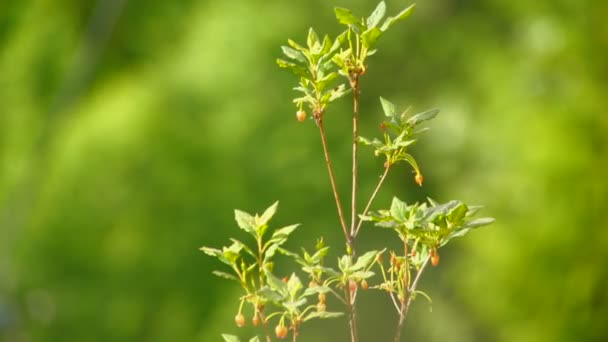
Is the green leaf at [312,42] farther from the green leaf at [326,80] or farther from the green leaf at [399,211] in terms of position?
the green leaf at [399,211]

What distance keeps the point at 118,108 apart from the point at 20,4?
0.84 metres

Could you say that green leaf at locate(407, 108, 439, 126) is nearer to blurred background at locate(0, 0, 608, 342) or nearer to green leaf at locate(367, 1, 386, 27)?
green leaf at locate(367, 1, 386, 27)

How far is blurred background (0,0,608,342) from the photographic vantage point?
3959 mm

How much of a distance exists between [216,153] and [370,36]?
3670mm

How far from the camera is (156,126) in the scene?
175 inches

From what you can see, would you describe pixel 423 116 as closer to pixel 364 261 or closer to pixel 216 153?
pixel 364 261

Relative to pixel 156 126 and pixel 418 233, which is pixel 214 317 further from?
pixel 418 233

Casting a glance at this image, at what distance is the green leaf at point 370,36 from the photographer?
721 millimetres

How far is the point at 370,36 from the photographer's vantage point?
2.39ft

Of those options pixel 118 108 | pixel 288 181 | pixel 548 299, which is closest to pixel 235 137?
pixel 288 181

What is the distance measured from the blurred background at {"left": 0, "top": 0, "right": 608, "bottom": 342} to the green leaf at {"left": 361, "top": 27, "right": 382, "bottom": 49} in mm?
2850

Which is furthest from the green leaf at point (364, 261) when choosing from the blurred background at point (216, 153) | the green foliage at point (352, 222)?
the blurred background at point (216, 153)

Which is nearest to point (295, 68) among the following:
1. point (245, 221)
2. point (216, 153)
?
point (245, 221)

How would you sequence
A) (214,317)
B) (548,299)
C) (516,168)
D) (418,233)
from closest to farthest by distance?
(418,233) → (548,299) → (516,168) → (214,317)
